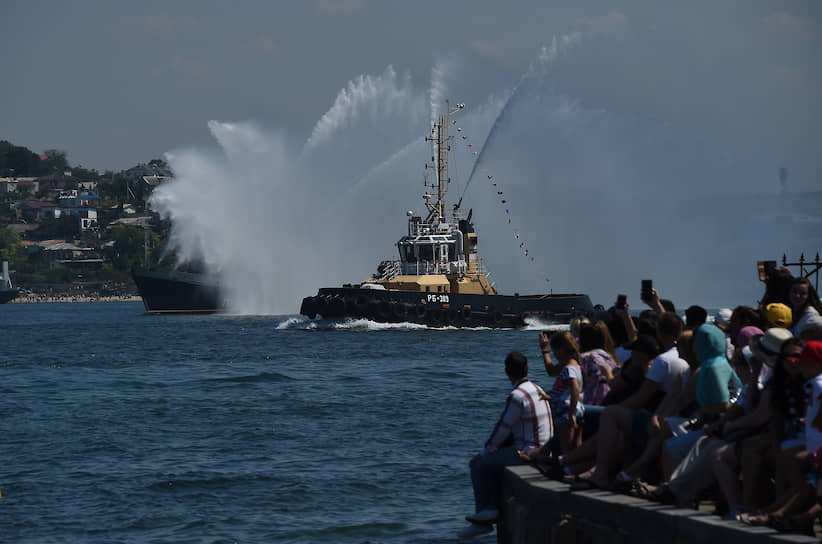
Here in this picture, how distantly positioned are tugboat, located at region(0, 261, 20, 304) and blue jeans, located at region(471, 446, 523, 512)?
174m

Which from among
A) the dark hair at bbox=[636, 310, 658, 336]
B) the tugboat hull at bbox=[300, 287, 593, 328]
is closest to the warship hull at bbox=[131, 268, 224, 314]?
the tugboat hull at bbox=[300, 287, 593, 328]

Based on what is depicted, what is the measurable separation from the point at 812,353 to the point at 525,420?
3.39m

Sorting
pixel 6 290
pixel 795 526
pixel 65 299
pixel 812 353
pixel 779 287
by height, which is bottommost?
pixel 795 526

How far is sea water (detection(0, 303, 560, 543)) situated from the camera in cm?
1294

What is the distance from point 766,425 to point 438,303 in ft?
143

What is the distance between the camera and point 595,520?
339 inches

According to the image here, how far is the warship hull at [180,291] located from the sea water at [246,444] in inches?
2099

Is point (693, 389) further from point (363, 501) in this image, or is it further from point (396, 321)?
point (396, 321)

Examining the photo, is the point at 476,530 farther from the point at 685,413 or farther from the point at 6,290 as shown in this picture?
the point at 6,290

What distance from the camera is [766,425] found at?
7.62m

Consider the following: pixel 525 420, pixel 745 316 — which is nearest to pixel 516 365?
pixel 525 420

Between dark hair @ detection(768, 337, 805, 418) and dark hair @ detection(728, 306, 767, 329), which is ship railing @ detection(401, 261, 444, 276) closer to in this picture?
dark hair @ detection(728, 306, 767, 329)

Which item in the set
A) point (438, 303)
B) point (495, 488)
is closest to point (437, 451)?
point (495, 488)

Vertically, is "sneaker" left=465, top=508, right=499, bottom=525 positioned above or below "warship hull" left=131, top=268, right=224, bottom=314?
below
